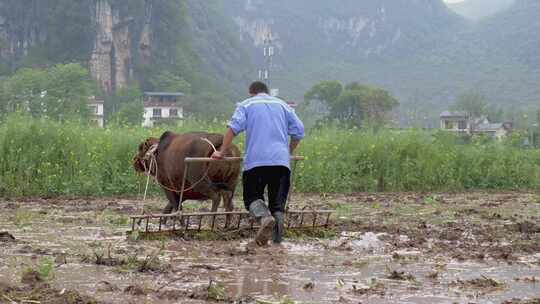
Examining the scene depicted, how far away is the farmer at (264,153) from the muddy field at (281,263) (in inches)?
16.6

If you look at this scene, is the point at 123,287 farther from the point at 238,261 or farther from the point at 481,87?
the point at 481,87

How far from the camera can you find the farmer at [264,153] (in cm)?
849

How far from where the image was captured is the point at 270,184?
870 cm

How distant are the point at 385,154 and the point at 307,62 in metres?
117

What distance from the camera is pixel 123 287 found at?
237 inches

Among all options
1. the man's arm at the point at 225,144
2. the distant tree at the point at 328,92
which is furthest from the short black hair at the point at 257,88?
the distant tree at the point at 328,92

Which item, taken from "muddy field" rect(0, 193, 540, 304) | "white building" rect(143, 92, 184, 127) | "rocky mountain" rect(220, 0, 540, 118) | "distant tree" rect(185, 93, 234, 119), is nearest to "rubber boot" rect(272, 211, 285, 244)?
"muddy field" rect(0, 193, 540, 304)

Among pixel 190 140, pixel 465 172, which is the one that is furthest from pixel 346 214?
pixel 465 172

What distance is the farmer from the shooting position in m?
8.49

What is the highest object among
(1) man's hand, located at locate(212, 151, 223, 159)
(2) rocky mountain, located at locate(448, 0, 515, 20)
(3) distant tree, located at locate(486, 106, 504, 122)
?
(2) rocky mountain, located at locate(448, 0, 515, 20)

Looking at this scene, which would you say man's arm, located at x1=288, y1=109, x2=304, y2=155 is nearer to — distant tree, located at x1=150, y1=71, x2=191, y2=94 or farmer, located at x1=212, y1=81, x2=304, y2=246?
farmer, located at x1=212, y1=81, x2=304, y2=246

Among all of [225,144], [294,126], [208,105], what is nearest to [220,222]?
[225,144]

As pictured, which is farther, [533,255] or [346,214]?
[346,214]

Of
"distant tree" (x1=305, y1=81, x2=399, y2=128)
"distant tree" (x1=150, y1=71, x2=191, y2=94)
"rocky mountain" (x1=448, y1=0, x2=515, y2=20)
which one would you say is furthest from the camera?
"rocky mountain" (x1=448, y1=0, x2=515, y2=20)
